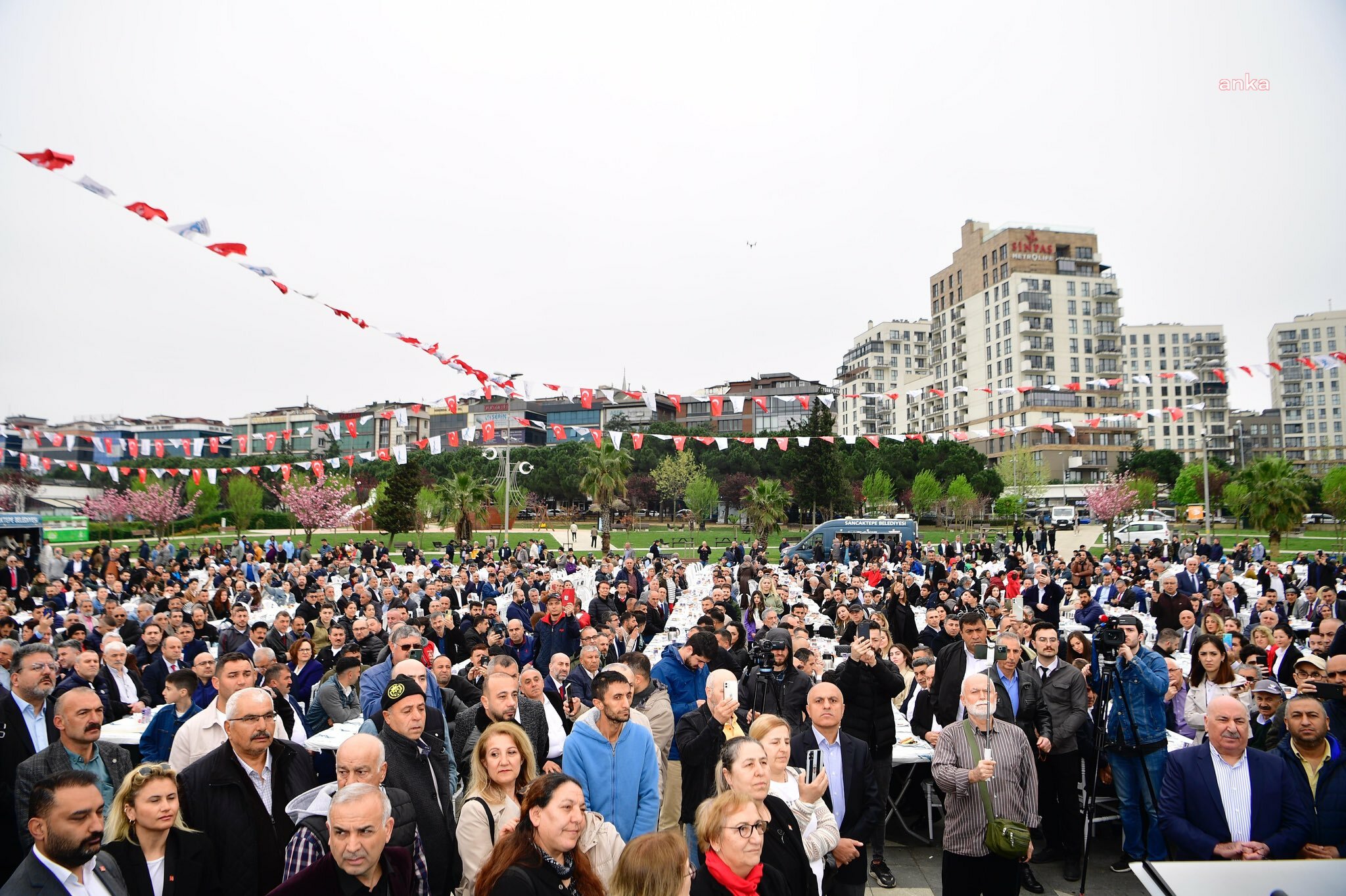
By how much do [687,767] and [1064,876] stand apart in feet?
9.76

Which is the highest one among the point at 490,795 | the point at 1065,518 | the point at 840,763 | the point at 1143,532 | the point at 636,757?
the point at 490,795

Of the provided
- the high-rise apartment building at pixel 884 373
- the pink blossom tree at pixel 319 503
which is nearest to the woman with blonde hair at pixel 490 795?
the pink blossom tree at pixel 319 503

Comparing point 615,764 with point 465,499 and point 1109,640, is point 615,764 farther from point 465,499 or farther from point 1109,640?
point 465,499

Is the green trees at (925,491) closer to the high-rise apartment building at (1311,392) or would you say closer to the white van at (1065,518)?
the white van at (1065,518)

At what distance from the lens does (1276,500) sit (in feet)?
105

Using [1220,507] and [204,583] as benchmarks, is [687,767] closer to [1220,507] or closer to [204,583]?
[204,583]

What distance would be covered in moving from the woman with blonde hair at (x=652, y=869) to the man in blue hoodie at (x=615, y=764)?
1523 mm

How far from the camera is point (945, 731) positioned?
4.36 meters

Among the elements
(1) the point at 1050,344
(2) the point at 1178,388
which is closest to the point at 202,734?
(1) the point at 1050,344

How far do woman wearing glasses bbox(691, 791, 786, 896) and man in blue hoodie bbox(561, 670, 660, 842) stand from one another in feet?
3.77

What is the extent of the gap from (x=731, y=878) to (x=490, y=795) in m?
1.17

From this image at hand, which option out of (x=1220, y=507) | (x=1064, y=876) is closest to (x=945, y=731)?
(x=1064, y=876)

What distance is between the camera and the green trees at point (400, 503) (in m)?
49.6

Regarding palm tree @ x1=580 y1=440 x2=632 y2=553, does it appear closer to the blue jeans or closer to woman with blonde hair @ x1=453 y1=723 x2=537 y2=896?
the blue jeans
